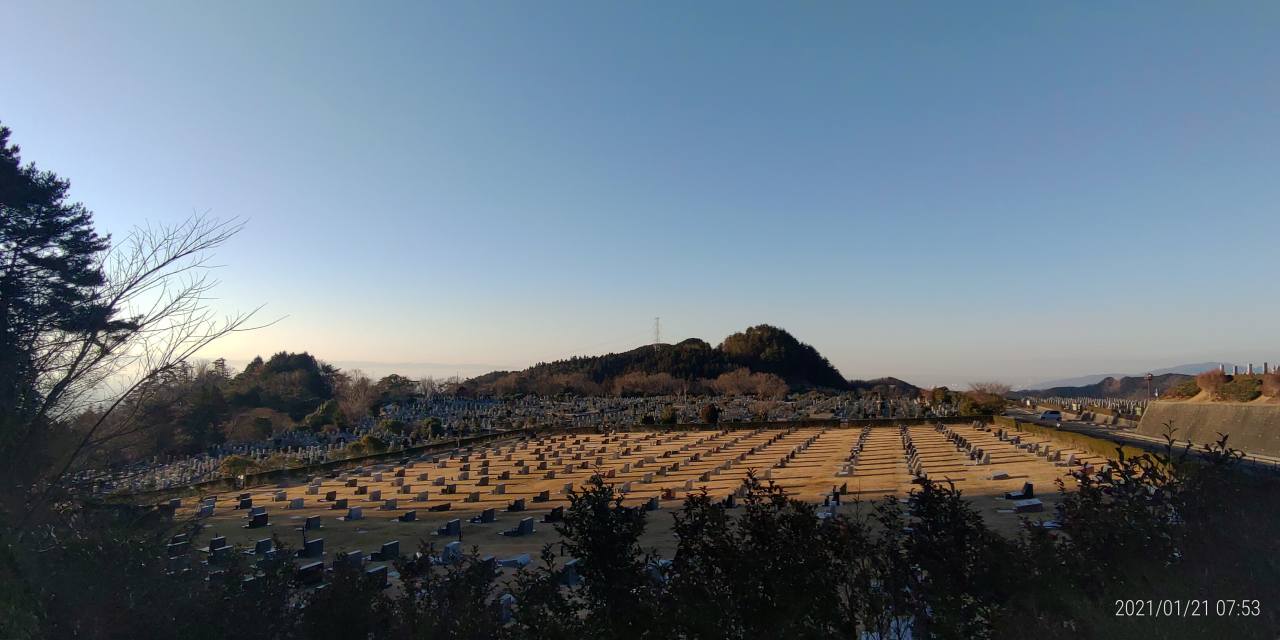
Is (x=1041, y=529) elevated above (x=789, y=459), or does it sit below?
above

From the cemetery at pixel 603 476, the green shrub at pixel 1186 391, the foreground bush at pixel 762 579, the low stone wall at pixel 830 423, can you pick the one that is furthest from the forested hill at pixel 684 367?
the foreground bush at pixel 762 579

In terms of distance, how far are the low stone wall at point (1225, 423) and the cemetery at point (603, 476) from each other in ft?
26.2

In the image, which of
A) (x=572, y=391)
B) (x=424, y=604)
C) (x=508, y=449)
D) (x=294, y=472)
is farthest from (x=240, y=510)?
(x=572, y=391)

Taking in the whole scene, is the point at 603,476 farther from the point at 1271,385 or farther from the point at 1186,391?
the point at 1186,391

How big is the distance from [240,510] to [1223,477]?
28.9 metres

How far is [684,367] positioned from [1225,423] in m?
84.9

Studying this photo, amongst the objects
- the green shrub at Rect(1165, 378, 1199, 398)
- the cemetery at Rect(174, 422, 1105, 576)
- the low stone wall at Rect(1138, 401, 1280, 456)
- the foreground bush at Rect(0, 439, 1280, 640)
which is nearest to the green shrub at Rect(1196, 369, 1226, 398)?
the green shrub at Rect(1165, 378, 1199, 398)

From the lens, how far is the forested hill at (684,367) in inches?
4183

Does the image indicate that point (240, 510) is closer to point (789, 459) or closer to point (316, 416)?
point (789, 459)

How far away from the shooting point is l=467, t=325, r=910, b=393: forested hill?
349ft

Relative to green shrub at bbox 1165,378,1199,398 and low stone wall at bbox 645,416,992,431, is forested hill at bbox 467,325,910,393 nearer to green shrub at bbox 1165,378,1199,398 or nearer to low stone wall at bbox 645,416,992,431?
low stone wall at bbox 645,416,992,431

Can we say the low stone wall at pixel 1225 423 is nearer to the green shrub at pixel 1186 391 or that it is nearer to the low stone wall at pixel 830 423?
the low stone wall at pixel 830 423

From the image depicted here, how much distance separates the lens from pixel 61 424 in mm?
6137

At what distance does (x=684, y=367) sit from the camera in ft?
382
